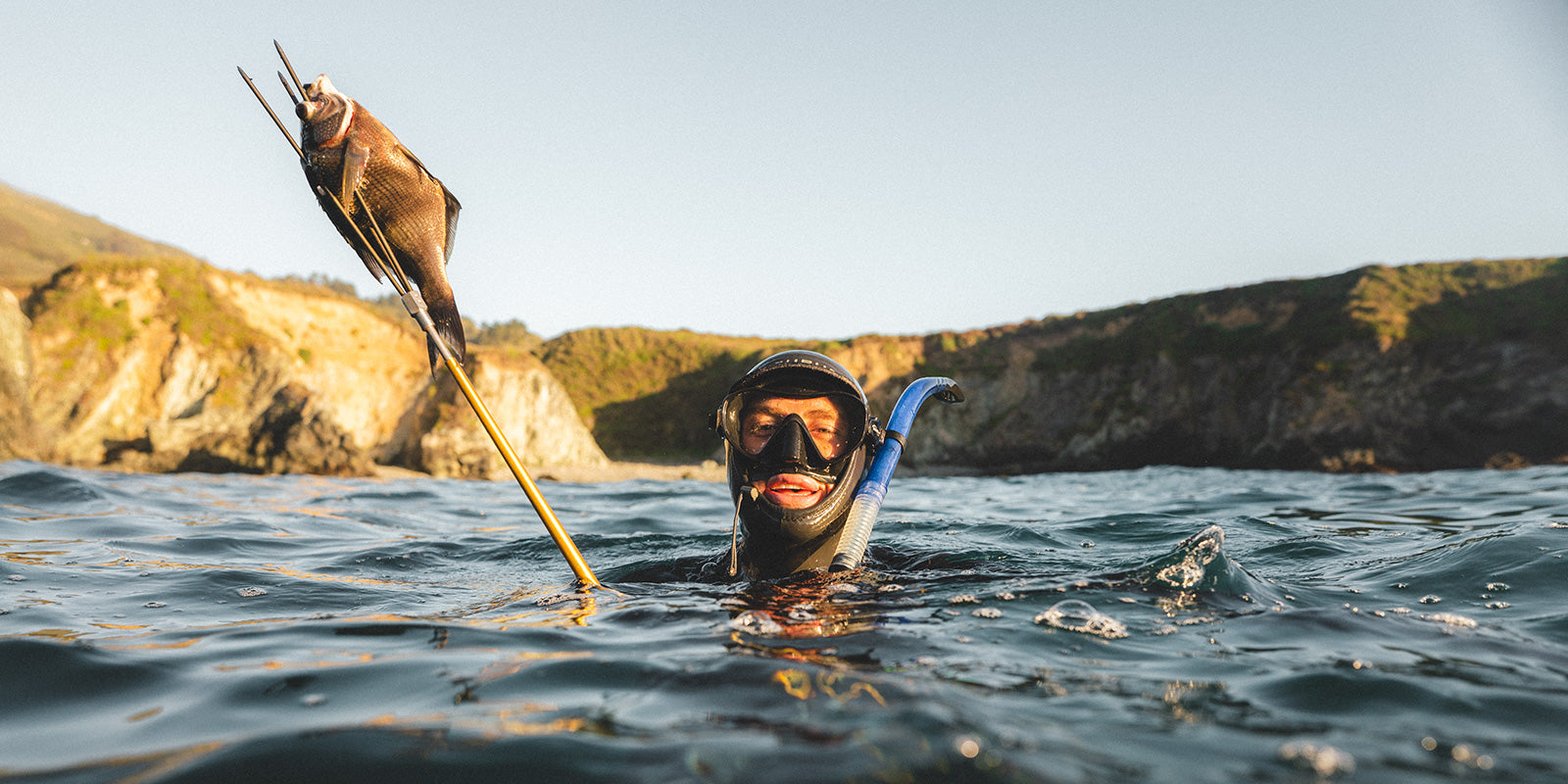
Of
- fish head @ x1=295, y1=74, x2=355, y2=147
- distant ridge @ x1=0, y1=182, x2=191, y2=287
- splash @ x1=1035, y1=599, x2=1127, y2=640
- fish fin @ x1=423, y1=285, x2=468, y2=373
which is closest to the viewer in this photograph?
fish head @ x1=295, y1=74, x2=355, y2=147

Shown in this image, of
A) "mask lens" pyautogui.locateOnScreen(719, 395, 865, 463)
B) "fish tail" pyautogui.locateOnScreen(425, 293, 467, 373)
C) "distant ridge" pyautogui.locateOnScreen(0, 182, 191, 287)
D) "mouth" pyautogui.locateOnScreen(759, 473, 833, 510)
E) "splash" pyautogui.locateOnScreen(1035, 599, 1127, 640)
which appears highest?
"distant ridge" pyautogui.locateOnScreen(0, 182, 191, 287)

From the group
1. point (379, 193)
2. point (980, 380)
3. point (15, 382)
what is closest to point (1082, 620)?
point (379, 193)

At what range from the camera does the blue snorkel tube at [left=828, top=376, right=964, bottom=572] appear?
3.94m

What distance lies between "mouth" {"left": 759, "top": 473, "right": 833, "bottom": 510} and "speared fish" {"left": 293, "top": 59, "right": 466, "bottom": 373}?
1.63m

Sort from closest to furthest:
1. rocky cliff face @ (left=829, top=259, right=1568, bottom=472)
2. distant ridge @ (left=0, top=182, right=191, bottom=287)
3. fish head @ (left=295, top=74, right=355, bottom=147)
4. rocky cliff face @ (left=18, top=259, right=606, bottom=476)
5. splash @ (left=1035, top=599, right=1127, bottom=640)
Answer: fish head @ (left=295, top=74, right=355, bottom=147) → splash @ (left=1035, top=599, right=1127, bottom=640) → rocky cliff face @ (left=18, top=259, right=606, bottom=476) → rocky cliff face @ (left=829, top=259, right=1568, bottom=472) → distant ridge @ (left=0, top=182, right=191, bottom=287)

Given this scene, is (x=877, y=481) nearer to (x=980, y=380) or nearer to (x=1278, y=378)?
(x=1278, y=378)

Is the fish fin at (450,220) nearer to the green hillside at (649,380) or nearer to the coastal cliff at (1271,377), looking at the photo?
the coastal cliff at (1271,377)

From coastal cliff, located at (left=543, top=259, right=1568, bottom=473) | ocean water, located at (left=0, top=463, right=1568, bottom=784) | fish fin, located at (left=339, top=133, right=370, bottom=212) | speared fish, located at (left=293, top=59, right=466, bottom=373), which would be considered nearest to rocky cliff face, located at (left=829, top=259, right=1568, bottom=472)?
coastal cliff, located at (left=543, top=259, right=1568, bottom=473)

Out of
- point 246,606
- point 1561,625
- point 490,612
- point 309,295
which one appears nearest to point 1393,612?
point 1561,625

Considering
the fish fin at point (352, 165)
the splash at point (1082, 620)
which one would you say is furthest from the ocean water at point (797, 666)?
the fish fin at point (352, 165)

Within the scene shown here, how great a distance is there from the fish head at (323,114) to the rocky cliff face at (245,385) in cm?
1810

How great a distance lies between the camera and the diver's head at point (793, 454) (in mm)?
3945

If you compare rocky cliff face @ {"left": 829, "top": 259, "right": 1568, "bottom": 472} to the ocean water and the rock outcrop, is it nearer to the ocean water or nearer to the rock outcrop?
the ocean water

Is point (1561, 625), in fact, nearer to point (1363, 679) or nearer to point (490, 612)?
point (1363, 679)
